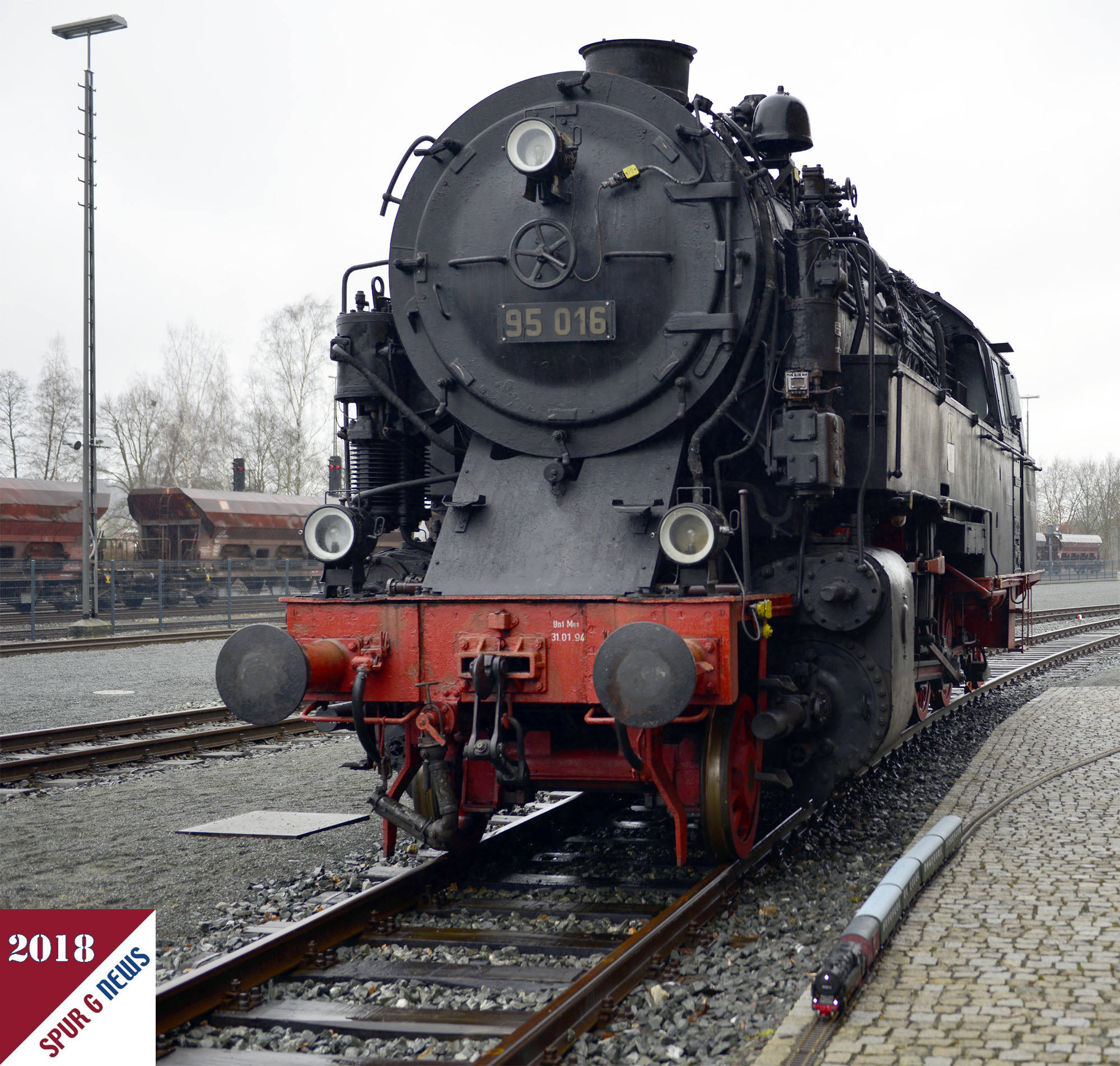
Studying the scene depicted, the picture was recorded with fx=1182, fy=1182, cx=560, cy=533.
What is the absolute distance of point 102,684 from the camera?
542 inches

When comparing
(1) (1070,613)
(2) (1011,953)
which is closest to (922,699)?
(2) (1011,953)

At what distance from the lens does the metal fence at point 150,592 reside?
938 inches

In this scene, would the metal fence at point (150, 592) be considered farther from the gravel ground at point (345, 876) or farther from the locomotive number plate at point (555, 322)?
the locomotive number plate at point (555, 322)

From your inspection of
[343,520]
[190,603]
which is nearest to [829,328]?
[343,520]

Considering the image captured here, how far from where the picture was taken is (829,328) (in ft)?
17.6

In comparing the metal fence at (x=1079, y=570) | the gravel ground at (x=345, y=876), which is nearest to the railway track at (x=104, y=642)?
the gravel ground at (x=345, y=876)

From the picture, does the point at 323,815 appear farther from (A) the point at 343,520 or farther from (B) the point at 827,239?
(B) the point at 827,239

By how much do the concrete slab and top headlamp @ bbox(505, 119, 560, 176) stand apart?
11.8 feet

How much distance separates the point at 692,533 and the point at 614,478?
72 centimetres

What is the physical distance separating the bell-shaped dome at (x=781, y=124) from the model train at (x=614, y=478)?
2 cm

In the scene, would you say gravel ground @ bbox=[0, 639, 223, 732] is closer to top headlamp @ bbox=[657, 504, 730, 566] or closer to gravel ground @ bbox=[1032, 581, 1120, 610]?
top headlamp @ bbox=[657, 504, 730, 566]

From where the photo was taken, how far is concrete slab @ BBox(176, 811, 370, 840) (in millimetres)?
6316

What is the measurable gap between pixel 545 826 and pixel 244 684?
2.00 meters

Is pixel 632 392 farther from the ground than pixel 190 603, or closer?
farther from the ground
